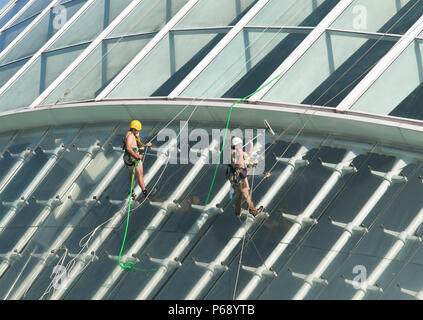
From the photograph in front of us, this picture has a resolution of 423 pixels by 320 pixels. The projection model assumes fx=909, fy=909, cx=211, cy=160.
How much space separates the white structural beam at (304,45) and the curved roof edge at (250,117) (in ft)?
1.31

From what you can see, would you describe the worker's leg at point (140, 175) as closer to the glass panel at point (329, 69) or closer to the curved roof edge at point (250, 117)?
the curved roof edge at point (250, 117)

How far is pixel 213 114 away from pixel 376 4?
4642 millimetres

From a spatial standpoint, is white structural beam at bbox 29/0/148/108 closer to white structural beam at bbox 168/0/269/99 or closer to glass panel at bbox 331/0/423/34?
white structural beam at bbox 168/0/269/99

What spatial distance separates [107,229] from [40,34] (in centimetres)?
1004

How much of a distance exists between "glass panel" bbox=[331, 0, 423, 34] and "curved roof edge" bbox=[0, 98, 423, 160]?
2583 mm

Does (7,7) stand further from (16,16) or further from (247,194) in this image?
(247,194)

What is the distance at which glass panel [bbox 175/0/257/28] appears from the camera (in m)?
23.6

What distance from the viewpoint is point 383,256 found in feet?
58.7

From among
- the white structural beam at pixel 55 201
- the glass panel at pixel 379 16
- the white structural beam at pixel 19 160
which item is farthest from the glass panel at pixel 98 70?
the glass panel at pixel 379 16

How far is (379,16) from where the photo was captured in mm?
21297

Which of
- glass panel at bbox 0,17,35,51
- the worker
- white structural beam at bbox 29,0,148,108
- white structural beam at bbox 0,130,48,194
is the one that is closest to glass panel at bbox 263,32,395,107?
the worker

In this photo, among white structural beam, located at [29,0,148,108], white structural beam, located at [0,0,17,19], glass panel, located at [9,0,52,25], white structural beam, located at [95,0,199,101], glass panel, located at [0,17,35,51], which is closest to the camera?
white structural beam, located at [95,0,199,101]

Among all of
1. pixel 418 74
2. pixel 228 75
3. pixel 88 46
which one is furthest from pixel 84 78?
pixel 418 74

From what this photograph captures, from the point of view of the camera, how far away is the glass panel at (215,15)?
23.6 meters
